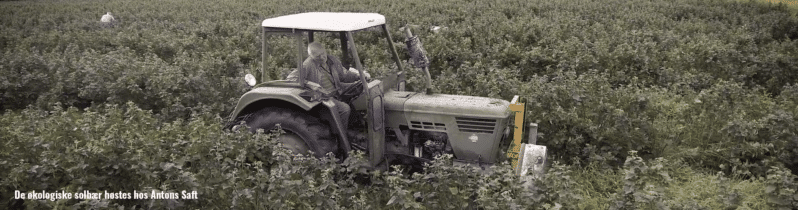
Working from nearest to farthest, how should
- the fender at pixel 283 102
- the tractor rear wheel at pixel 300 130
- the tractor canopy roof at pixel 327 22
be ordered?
the tractor canopy roof at pixel 327 22 → the fender at pixel 283 102 → the tractor rear wheel at pixel 300 130

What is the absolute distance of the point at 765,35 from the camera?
12688mm

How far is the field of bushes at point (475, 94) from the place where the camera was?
4023 millimetres

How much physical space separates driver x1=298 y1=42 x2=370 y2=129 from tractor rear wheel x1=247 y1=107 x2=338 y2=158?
0.80 ft

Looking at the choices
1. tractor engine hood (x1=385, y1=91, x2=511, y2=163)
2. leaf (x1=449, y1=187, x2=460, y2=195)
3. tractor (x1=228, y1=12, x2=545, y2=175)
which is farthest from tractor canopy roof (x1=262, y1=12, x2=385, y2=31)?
leaf (x1=449, y1=187, x2=460, y2=195)

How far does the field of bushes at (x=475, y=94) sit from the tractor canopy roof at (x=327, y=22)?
100 cm

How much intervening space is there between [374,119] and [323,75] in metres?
0.69

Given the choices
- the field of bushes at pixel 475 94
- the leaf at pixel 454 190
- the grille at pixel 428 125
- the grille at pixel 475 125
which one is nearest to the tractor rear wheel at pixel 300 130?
the field of bushes at pixel 475 94

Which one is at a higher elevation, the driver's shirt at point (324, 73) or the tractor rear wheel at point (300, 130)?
the driver's shirt at point (324, 73)

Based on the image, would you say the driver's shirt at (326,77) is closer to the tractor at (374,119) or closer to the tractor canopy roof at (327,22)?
the tractor at (374,119)

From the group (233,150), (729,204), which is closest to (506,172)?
(729,204)

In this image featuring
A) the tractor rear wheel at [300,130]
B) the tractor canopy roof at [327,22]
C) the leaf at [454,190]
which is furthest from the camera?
the tractor rear wheel at [300,130]

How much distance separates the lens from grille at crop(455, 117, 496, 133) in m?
4.92

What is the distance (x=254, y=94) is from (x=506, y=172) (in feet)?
8.12

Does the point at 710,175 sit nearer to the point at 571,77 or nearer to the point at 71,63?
the point at 571,77
